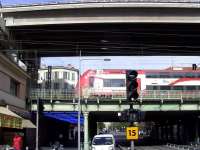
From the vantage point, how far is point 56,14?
2403 inches

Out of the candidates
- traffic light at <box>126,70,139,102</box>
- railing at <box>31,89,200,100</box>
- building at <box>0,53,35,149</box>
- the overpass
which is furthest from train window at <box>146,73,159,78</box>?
traffic light at <box>126,70,139,102</box>

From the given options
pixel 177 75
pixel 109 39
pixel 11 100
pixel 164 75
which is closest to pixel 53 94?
pixel 109 39

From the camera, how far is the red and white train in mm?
77062

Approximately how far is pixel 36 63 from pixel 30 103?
32.3 ft

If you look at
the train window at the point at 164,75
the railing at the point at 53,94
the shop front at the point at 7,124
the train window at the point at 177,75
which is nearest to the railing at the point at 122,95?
the railing at the point at 53,94

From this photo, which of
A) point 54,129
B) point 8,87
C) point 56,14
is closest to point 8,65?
point 8,87

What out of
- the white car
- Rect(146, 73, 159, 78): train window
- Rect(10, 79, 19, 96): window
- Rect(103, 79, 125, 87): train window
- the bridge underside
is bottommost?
the white car

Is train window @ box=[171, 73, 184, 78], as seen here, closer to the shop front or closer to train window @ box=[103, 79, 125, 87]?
train window @ box=[103, 79, 125, 87]

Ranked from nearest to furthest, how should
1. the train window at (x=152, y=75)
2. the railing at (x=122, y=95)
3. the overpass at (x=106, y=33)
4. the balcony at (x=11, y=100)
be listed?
the balcony at (x=11, y=100) < the overpass at (x=106, y=33) < the railing at (x=122, y=95) < the train window at (x=152, y=75)

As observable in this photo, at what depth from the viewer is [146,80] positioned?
79750 mm

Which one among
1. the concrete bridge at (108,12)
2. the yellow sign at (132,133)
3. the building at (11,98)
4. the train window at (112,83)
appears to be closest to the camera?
the yellow sign at (132,133)

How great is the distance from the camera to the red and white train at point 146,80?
7706 cm

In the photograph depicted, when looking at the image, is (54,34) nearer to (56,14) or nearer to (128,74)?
(56,14)

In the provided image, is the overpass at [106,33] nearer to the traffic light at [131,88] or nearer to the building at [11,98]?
the building at [11,98]
